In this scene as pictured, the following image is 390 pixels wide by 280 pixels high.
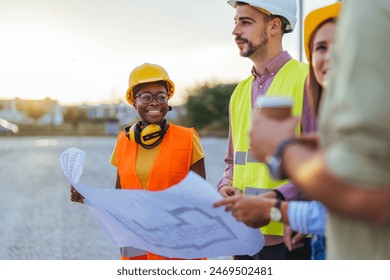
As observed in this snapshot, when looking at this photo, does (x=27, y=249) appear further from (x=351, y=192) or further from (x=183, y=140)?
(x=351, y=192)

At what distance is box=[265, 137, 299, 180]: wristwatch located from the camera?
3.99ft

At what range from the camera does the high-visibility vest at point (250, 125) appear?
2.54m

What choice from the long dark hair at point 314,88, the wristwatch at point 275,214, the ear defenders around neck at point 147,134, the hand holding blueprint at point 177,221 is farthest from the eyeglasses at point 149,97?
the wristwatch at point 275,214

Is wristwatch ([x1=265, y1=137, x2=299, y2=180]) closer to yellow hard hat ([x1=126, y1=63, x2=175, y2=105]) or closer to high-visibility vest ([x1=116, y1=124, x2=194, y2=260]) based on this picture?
high-visibility vest ([x1=116, y1=124, x2=194, y2=260])

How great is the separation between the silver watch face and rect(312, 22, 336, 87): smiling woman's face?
381mm

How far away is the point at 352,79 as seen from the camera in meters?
1.09

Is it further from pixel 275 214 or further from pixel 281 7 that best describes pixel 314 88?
pixel 281 7

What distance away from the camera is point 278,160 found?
1.23 m

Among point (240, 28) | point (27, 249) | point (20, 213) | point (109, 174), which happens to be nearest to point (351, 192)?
point (240, 28)

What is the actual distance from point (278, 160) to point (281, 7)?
161 centimetres

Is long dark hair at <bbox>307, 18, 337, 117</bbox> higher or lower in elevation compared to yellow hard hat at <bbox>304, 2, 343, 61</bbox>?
lower

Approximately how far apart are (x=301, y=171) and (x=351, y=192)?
4.3 inches

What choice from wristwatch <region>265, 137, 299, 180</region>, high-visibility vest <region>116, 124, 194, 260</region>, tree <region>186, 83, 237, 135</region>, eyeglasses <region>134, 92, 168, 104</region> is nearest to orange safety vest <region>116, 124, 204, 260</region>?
high-visibility vest <region>116, 124, 194, 260</region>

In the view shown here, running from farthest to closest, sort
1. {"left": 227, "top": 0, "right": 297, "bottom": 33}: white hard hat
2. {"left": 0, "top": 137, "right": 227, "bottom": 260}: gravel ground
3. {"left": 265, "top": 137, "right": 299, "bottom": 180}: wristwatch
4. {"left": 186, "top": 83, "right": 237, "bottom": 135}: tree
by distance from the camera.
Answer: {"left": 186, "top": 83, "right": 237, "bottom": 135}: tree → {"left": 0, "top": 137, "right": 227, "bottom": 260}: gravel ground → {"left": 227, "top": 0, "right": 297, "bottom": 33}: white hard hat → {"left": 265, "top": 137, "right": 299, "bottom": 180}: wristwatch
